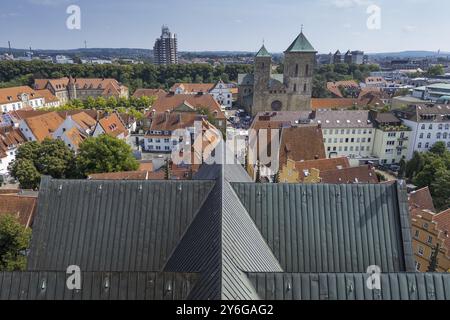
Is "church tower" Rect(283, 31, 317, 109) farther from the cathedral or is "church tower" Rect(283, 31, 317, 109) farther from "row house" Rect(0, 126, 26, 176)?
"row house" Rect(0, 126, 26, 176)

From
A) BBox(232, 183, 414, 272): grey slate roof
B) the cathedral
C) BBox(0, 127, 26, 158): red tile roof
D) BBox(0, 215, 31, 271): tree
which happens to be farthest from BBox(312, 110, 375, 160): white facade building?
BBox(0, 127, 26, 158): red tile roof

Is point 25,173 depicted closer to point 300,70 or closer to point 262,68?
point 262,68

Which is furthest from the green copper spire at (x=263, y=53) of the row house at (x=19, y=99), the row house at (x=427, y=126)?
the row house at (x=19, y=99)

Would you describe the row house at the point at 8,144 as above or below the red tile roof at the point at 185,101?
below

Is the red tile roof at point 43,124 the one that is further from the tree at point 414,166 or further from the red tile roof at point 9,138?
the tree at point 414,166

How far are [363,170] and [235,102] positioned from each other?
291 feet

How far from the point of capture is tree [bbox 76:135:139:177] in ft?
155

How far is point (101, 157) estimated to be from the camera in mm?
47500

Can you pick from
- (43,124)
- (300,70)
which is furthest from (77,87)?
(300,70)

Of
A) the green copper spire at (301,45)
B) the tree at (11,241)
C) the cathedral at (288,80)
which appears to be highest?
the green copper spire at (301,45)

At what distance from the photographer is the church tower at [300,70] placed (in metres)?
89.8

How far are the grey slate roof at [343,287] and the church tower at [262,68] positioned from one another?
8739 centimetres
